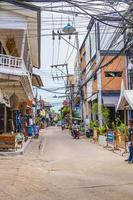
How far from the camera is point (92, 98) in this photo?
162ft

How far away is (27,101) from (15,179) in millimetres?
25122

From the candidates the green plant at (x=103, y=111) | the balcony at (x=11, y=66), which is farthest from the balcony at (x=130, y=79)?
the balcony at (x=11, y=66)

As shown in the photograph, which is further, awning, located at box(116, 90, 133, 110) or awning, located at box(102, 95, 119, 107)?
awning, located at box(102, 95, 119, 107)

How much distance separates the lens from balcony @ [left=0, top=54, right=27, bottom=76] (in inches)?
953

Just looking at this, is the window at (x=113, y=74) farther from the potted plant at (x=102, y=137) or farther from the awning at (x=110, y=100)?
the potted plant at (x=102, y=137)

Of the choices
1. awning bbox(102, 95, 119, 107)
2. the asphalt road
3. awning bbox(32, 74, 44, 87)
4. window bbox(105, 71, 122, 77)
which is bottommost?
the asphalt road

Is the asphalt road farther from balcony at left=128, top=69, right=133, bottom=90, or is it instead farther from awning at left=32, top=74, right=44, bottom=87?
awning at left=32, top=74, right=44, bottom=87

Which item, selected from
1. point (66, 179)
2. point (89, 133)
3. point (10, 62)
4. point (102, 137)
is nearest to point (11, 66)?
point (10, 62)

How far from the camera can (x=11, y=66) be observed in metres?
24.8

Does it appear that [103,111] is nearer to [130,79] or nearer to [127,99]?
[130,79]

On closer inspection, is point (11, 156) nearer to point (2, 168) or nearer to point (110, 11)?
point (2, 168)

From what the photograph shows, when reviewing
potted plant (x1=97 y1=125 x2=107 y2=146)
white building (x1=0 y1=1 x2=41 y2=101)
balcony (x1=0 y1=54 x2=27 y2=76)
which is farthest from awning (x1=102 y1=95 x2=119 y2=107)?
balcony (x1=0 y1=54 x2=27 y2=76)

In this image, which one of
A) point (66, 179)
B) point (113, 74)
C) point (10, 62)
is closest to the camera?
point (66, 179)

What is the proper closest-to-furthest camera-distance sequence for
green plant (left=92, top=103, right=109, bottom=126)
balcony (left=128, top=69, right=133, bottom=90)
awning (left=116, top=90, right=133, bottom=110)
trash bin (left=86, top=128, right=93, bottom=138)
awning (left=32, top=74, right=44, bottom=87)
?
awning (left=116, top=90, right=133, bottom=110)
balcony (left=128, top=69, right=133, bottom=90)
green plant (left=92, top=103, right=109, bottom=126)
trash bin (left=86, top=128, right=93, bottom=138)
awning (left=32, top=74, right=44, bottom=87)
